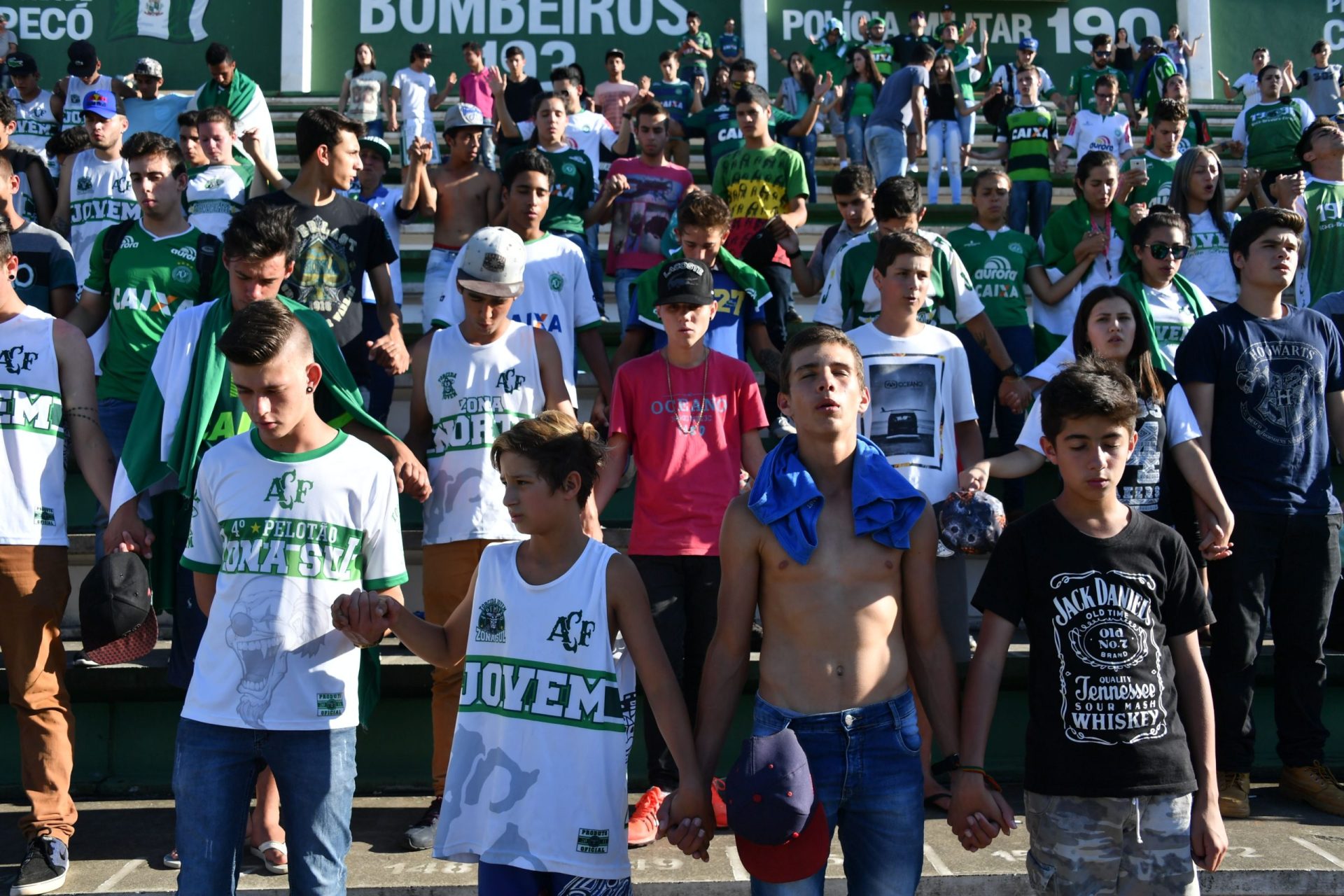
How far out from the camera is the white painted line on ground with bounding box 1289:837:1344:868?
13.1 ft

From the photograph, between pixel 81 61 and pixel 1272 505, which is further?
pixel 81 61

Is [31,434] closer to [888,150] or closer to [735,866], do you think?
[735,866]

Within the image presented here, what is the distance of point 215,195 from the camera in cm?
689

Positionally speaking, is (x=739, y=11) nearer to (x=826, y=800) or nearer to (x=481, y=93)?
(x=481, y=93)

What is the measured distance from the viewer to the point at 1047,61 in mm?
18922

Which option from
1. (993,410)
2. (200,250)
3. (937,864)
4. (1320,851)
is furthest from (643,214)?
(1320,851)

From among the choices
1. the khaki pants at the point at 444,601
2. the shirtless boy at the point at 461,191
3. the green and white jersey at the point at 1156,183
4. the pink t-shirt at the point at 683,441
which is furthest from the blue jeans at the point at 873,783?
the green and white jersey at the point at 1156,183

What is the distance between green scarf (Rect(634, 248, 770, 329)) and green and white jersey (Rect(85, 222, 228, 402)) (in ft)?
5.88

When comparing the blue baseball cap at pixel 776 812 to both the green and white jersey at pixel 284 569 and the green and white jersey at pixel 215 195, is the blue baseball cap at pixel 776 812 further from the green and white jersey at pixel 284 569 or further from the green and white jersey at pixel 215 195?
the green and white jersey at pixel 215 195

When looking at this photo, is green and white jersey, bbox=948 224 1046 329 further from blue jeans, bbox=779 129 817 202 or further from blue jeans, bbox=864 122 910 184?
blue jeans, bbox=864 122 910 184

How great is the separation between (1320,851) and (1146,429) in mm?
1414

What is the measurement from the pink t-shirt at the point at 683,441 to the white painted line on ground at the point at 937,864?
115cm

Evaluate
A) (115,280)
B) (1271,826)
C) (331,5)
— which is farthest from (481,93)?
(1271,826)

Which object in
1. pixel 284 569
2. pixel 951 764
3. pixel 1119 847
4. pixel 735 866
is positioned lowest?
pixel 735 866
